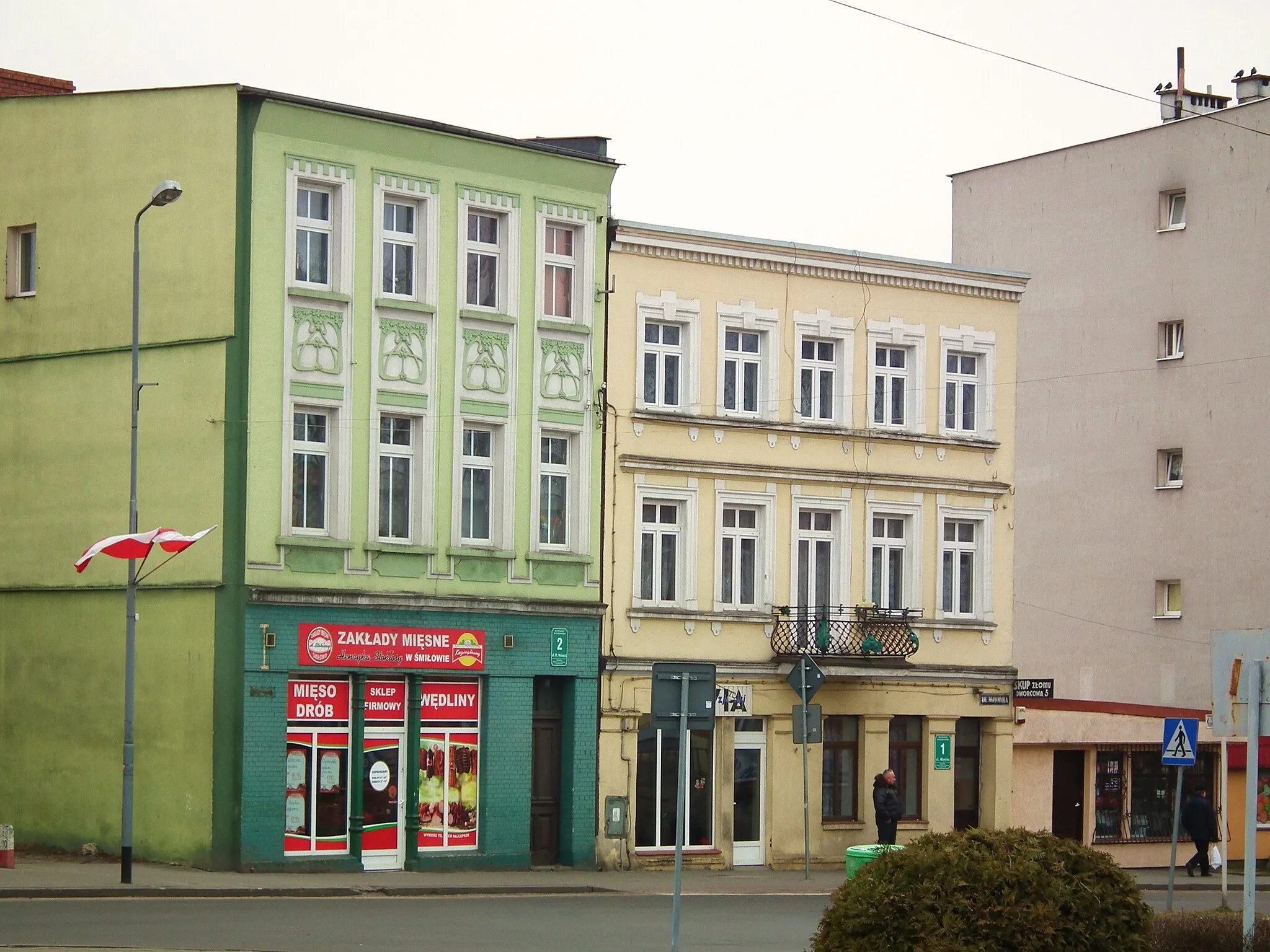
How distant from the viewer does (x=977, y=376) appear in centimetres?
4134

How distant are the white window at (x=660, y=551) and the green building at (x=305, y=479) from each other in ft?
3.86

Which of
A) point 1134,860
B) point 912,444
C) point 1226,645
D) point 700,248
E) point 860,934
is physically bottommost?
point 1134,860

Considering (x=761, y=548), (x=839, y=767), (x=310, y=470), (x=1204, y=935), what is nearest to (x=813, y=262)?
(x=761, y=548)

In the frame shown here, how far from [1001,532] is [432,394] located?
1275 centimetres

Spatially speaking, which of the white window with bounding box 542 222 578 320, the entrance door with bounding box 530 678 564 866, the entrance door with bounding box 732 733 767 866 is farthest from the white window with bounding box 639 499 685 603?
Result: the white window with bounding box 542 222 578 320

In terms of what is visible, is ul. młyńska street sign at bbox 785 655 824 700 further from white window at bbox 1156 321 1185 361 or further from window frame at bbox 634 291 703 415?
white window at bbox 1156 321 1185 361

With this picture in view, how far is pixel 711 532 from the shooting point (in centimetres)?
3778

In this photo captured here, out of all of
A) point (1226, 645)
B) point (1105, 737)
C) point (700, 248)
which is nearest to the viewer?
point (1226, 645)

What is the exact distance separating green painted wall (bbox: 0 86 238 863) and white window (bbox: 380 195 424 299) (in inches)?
110

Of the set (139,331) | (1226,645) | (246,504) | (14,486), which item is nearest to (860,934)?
(1226,645)

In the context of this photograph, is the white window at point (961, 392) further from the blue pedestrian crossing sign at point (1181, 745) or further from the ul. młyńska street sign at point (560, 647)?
the blue pedestrian crossing sign at point (1181, 745)

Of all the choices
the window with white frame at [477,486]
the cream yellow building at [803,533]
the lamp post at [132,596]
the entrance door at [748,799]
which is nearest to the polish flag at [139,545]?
the lamp post at [132,596]

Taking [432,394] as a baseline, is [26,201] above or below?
above

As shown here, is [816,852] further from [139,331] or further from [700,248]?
[139,331]
